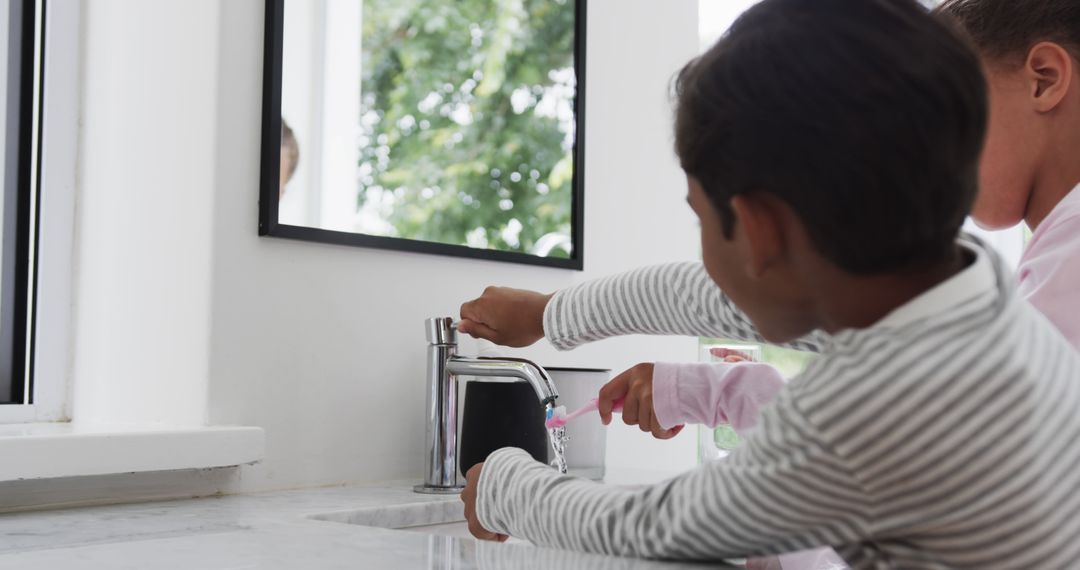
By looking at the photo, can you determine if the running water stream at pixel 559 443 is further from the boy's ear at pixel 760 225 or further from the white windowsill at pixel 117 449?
the boy's ear at pixel 760 225

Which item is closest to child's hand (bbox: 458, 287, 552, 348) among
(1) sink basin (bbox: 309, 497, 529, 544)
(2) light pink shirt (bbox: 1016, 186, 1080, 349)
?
(1) sink basin (bbox: 309, 497, 529, 544)

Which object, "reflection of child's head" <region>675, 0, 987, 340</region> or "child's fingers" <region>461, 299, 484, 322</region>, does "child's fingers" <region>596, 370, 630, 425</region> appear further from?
"reflection of child's head" <region>675, 0, 987, 340</region>

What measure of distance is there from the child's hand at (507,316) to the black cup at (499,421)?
241 millimetres

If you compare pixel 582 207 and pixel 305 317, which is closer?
pixel 305 317

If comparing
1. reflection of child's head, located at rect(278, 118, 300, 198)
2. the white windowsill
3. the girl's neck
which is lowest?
the white windowsill

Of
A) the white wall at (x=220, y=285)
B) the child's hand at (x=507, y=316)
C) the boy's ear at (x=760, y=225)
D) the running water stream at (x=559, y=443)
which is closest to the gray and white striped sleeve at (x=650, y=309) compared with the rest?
the child's hand at (x=507, y=316)

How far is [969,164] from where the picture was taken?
0.56 m

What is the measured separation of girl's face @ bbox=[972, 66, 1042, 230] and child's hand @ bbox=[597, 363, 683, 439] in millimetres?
332

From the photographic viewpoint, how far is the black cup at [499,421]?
132 centimetres

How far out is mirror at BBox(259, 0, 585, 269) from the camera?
126cm

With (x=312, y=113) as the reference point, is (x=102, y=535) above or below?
below

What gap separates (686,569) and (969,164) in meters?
0.28

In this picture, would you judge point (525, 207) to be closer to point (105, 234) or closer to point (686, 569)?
point (105, 234)

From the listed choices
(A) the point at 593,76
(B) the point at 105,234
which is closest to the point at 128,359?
(B) the point at 105,234
